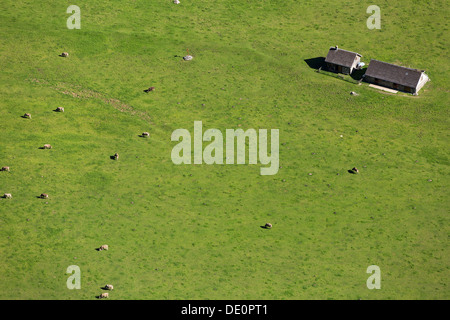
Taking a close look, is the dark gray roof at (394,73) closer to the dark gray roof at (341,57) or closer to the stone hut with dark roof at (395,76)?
the stone hut with dark roof at (395,76)

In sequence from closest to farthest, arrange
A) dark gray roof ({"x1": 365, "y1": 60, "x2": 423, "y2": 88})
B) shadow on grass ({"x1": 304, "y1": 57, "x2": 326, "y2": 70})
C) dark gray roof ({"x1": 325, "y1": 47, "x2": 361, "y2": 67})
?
dark gray roof ({"x1": 365, "y1": 60, "x2": 423, "y2": 88}) → dark gray roof ({"x1": 325, "y1": 47, "x2": 361, "y2": 67}) → shadow on grass ({"x1": 304, "y1": 57, "x2": 326, "y2": 70})

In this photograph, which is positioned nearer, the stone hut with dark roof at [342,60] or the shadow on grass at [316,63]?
the stone hut with dark roof at [342,60]

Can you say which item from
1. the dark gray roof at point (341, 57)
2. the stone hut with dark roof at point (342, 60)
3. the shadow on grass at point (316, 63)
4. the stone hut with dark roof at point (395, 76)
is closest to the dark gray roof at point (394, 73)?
the stone hut with dark roof at point (395, 76)

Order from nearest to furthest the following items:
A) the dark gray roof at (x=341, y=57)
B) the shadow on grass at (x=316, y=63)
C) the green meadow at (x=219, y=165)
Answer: the green meadow at (x=219, y=165) < the dark gray roof at (x=341, y=57) < the shadow on grass at (x=316, y=63)

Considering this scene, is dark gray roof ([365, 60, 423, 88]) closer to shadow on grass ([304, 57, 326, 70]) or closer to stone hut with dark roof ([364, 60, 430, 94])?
stone hut with dark roof ([364, 60, 430, 94])

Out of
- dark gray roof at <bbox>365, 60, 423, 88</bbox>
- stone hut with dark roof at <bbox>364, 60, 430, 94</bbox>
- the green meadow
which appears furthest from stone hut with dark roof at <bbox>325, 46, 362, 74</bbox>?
dark gray roof at <bbox>365, 60, 423, 88</bbox>

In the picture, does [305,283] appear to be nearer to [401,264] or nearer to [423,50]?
[401,264]

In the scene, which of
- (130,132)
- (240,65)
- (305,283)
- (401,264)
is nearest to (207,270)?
(305,283)

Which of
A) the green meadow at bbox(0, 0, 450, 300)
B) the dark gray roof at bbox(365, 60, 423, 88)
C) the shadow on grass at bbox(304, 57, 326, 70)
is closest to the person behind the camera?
the green meadow at bbox(0, 0, 450, 300)
